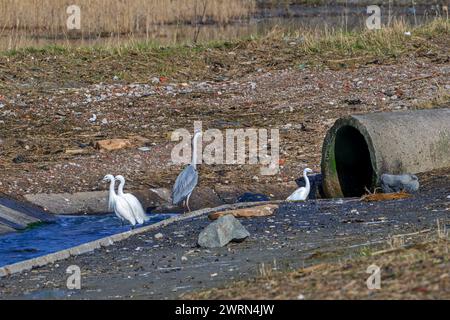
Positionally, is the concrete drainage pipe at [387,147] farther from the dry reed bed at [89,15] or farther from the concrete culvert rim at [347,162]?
the dry reed bed at [89,15]

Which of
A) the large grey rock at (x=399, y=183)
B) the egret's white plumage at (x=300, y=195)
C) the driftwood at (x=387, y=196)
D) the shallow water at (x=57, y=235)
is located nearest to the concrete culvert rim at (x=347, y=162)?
the large grey rock at (x=399, y=183)

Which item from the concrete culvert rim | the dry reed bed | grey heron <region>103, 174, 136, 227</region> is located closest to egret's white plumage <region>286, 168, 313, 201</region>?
the concrete culvert rim

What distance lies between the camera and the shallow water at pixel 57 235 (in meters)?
11.2

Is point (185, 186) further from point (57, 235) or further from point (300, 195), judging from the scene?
point (57, 235)

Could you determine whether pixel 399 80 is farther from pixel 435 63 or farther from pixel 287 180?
pixel 287 180

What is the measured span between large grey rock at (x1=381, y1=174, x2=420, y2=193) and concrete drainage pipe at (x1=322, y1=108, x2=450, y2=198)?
0.19 metres

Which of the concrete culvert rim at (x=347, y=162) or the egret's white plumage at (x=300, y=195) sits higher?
the concrete culvert rim at (x=347, y=162)

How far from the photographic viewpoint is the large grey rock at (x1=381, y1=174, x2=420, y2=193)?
38.2 feet

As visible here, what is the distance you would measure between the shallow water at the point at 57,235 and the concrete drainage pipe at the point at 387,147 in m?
2.13

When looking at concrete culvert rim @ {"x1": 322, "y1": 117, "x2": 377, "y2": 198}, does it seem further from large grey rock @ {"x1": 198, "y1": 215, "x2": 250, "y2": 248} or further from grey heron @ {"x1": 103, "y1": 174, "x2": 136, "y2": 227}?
large grey rock @ {"x1": 198, "y1": 215, "x2": 250, "y2": 248}

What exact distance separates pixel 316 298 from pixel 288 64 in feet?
43.5

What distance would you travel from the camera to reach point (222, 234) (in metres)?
9.24

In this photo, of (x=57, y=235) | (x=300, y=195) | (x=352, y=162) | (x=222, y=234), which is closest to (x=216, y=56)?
(x=352, y=162)

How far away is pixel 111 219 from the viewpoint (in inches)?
505
